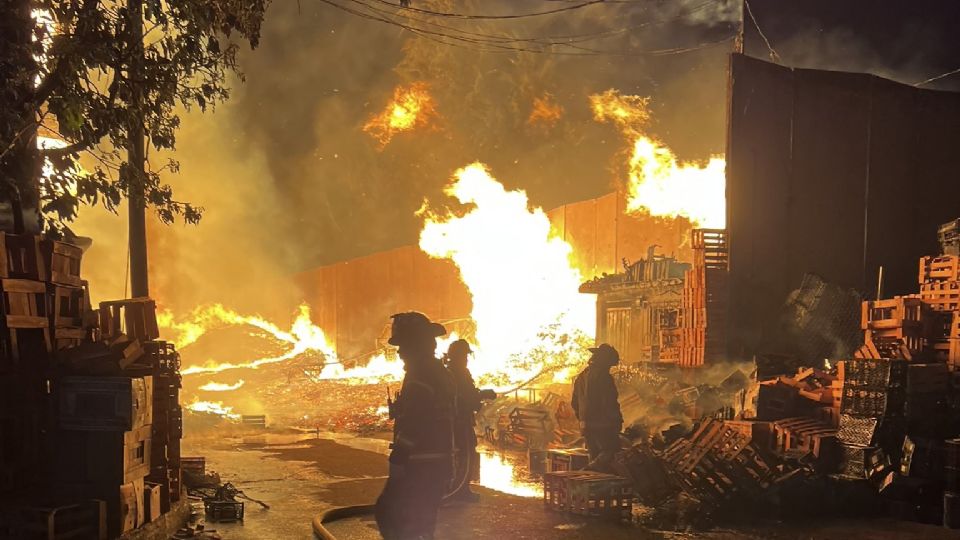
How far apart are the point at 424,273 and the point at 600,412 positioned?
24.1m

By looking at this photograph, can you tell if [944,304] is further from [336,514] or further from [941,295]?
[336,514]

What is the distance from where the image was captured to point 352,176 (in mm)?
45750

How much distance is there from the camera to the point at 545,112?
40594 mm

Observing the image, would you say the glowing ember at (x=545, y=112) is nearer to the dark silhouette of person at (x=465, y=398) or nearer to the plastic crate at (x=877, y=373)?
the plastic crate at (x=877, y=373)

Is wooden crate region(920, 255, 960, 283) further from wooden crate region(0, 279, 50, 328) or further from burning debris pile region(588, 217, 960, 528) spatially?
wooden crate region(0, 279, 50, 328)

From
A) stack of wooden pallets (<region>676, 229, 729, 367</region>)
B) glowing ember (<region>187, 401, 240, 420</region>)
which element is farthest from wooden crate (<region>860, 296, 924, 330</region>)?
glowing ember (<region>187, 401, 240, 420</region>)

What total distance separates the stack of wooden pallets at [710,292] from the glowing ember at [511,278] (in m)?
7.36

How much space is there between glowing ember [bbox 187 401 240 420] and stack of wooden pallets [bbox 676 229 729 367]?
1311 cm

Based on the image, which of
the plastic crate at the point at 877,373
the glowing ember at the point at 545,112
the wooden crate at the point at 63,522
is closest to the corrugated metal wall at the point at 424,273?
the glowing ember at the point at 545,112

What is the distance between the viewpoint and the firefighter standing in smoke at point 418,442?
6.30 m

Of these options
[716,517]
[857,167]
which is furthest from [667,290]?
[716,517]

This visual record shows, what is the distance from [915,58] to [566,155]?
17.3m

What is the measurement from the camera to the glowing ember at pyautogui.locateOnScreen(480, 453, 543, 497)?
12.8 meters

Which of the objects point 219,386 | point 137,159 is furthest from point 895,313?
point 219,386
